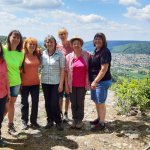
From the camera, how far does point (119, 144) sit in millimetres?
8430

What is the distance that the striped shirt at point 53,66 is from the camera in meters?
8.66

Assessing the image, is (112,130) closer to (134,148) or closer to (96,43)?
(134,148)

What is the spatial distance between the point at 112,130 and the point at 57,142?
1807mm

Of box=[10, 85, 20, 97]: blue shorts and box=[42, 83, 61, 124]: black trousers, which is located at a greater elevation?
box=[10, 85, 20, 97]: blue shorts

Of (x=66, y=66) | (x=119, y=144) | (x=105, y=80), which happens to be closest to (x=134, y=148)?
(x=119, y=144)

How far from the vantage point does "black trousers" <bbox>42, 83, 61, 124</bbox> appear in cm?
880

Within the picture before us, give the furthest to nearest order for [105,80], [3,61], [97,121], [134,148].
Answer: [97,121]
[105,80]
[134,148]
[3,61]

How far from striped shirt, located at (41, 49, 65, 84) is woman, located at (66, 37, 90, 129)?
307mm

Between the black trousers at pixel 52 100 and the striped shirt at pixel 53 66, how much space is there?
0.19 meters

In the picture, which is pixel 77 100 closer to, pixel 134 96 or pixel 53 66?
pixel 53 66

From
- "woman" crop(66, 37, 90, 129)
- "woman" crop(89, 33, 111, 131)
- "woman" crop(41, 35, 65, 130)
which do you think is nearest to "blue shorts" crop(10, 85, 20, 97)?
"woman" crop(41, 35, 65, 130)

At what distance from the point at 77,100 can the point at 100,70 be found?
3.72ft

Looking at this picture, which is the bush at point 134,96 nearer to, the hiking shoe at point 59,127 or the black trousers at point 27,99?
the hiking shoe at point 59,127

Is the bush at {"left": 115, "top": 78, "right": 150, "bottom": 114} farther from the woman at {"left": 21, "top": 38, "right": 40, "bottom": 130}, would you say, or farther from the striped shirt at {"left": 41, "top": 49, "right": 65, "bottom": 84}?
the woman at {"left": 21, "top": 38, "right": 40, "bottom": 130}
